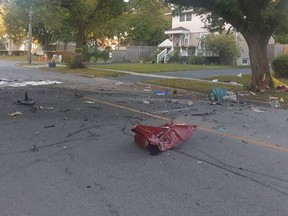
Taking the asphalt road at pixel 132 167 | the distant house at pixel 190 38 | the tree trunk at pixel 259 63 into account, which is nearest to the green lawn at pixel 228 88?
the tree trunk at pixel 259 63

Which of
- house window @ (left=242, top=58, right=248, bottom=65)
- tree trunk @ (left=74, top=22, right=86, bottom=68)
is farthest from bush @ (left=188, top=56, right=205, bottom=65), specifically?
tree trunk @ (left=74, top=22, right=86, bottom=68)

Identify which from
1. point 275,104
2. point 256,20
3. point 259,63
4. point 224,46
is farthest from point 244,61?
point 275,104

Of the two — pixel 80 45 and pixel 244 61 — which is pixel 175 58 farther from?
pixel 80 45

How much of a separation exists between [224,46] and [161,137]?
33.9 metres

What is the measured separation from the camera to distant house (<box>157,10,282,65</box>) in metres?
42.4

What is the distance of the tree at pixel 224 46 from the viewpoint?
3922cm

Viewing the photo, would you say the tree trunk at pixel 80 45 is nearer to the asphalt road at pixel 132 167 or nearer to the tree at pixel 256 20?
the tree at pixel 256 20

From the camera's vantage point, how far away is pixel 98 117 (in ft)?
32.6

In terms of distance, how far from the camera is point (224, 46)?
39.4m

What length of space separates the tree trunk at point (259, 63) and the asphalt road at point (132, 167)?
240 inches

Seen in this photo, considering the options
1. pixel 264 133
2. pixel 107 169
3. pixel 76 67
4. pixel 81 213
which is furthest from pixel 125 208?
pixel 76 67

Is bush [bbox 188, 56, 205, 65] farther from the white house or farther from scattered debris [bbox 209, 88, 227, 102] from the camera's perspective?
scattered debris [bbox 209, 88, 227, 102]

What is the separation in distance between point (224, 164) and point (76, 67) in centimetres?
2726

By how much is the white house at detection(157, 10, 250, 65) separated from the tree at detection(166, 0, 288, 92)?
992 inches
